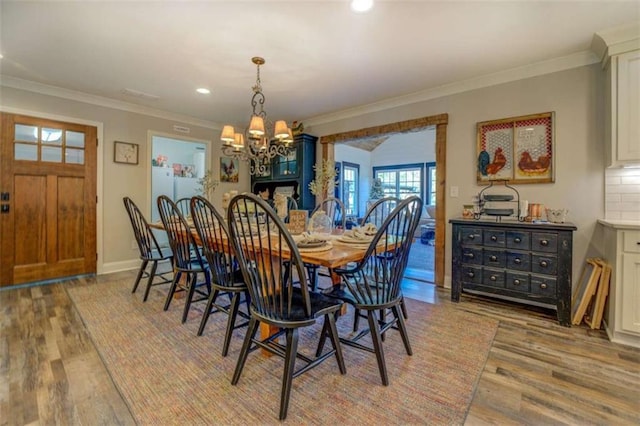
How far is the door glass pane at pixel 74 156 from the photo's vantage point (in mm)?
3715

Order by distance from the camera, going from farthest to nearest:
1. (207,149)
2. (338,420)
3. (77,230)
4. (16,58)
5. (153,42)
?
(207,149) → (77,230) → (16,58) → (153,42) → (338,420)

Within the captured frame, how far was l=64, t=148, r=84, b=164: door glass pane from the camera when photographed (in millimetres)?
3715

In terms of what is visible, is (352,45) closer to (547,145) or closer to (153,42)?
(153,42)

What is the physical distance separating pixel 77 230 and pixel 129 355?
2759mm

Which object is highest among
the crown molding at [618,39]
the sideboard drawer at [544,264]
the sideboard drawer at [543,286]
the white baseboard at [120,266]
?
the crown molding at [618,39]

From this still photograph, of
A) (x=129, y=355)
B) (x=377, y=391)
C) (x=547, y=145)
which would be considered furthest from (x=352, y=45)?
(x=129, y=355)

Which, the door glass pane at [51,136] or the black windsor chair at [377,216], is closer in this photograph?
the black windsor chair at [377,216]

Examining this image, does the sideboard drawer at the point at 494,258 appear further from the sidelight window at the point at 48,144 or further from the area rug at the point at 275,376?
the sidelight window at the point at 48,144

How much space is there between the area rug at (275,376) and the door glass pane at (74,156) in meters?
2.24

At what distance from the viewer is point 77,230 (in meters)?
3.81

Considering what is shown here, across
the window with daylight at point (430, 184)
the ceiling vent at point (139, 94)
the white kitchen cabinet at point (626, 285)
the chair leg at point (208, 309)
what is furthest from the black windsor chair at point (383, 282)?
the window with daylight at point (430, 184)

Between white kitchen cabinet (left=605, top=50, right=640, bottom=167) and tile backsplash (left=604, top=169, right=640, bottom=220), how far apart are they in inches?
10.8

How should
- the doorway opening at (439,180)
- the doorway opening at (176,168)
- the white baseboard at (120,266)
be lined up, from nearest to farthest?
the doorway opening at (439,180) → the white baseboard at (120,266) → the doorway opening at (176,168)

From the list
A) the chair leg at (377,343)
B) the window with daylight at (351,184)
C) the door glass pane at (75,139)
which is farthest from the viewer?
the window with daylight at (351,184)
